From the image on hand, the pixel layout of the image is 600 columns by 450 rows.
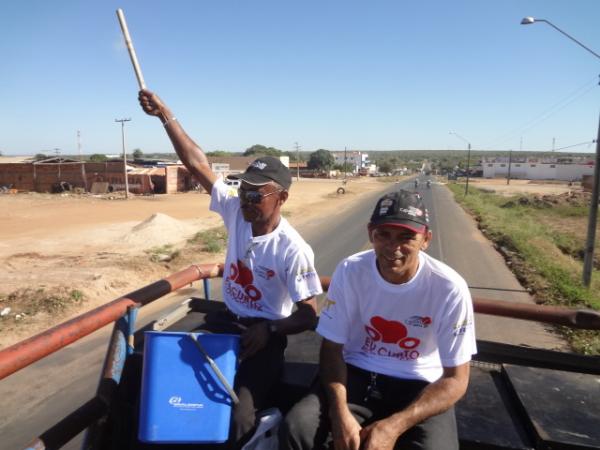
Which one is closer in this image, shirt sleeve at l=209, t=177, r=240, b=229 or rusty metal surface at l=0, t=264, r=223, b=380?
rusty metal surface at l=0, t=264, r=223, b=380

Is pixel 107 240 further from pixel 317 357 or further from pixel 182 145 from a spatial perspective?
pixel 317 357

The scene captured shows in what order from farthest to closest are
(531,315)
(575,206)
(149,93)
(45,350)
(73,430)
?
(575,206) < (149,93) < (531,315) < (73,430) < (45,350)

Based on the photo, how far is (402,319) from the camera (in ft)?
7.12

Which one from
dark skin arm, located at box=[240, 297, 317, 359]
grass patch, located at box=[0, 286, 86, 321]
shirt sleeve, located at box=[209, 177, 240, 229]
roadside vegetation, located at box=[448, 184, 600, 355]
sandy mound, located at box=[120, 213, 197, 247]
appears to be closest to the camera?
dark skin arm, located at box=[240, 297, 317, 359]

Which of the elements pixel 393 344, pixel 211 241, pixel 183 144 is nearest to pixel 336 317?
pixel 393 344

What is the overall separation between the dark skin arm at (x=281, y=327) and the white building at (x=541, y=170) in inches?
3624

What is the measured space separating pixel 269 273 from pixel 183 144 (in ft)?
4.41

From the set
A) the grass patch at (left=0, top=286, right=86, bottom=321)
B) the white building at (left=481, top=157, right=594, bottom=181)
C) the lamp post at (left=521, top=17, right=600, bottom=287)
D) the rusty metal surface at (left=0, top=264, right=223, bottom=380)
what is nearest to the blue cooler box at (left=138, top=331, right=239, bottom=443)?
the rusty metal surface at (left=0, top=264, right=223, bottom=380)

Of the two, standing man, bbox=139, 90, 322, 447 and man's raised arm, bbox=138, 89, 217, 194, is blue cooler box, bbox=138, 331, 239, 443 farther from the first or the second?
man's raised arm, bbox=138, 89, 217, 194

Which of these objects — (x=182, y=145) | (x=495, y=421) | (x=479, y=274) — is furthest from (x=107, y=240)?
(x=495, y=421)

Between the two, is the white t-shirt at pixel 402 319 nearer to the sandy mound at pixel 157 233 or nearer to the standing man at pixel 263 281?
the standing man at pixel 263 281

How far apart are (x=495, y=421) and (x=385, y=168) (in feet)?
407

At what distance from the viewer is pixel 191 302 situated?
3.19 metres

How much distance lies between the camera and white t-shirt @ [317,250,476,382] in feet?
6.82
